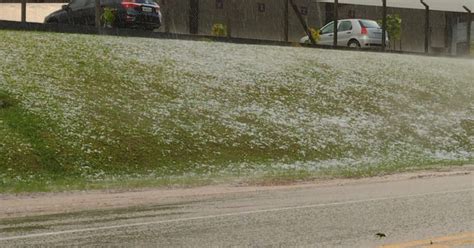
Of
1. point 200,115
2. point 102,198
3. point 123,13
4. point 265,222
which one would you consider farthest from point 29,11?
point 265,222

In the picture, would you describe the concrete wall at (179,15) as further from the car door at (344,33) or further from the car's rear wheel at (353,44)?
the car's rear wheel at (353,44)

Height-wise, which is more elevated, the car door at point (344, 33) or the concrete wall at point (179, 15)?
the concrete wall at point (179, 15)

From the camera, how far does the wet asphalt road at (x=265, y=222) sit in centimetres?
834

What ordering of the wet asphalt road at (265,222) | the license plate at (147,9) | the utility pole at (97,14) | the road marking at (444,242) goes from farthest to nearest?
1. the license plate at (147,9)
2. the utility pole at (97,14)
3. the wet asphalt road at (265,222)
4. the road marking at (444,242)

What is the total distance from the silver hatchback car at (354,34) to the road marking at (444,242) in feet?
95.5

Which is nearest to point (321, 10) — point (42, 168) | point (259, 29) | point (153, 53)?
point (259, 29)

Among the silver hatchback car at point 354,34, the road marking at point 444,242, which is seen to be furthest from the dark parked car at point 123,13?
the road marking at point 444,242

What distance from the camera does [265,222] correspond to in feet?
31.4

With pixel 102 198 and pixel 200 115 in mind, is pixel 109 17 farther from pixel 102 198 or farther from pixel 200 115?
pixel 102 198

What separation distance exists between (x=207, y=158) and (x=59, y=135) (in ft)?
10.6

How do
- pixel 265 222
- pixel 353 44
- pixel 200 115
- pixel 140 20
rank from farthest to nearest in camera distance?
pixel 353 44 < pixel 140 20 < pixel 200 115 < pixel 265 222

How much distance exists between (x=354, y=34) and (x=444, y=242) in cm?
3041

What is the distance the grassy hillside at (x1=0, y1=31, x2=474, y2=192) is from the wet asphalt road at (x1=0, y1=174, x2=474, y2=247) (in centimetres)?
360

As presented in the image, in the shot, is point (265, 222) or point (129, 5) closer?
point (265, 222)
